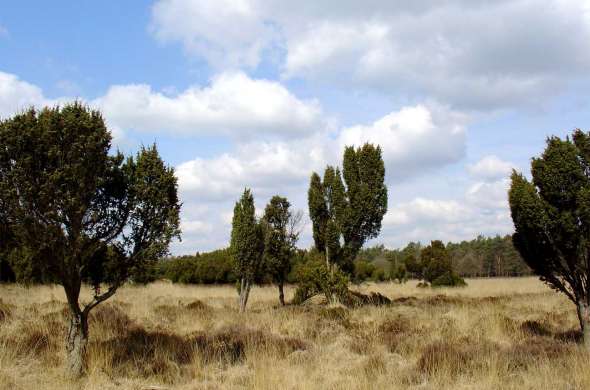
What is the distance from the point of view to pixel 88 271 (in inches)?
331

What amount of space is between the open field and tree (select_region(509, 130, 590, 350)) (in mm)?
1450

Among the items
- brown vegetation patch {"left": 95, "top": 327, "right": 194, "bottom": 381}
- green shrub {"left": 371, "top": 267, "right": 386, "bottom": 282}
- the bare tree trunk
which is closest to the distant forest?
green shrub {"left": 371, "top": 267, "right": 386, "bottom": 282}

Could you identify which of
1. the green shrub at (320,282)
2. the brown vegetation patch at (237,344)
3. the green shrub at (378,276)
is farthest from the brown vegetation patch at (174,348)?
the green shrub at (378,276)

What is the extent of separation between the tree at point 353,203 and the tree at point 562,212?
10932mm

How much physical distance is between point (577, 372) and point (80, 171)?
8056 mm

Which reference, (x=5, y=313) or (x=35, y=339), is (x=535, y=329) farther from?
(x=5, y=313)

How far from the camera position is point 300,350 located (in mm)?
9656

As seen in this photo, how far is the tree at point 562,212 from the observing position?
9859mm

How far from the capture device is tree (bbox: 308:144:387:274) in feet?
70.7

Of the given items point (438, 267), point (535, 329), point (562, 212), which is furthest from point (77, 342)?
point (438, 267)

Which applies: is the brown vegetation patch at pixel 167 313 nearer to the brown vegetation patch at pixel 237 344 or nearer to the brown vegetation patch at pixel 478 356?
the brown vegetation patch at pixel 237 344

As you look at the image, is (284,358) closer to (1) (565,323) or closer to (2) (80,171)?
(2) (80,171)

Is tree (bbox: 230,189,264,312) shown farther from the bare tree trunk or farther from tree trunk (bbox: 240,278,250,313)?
the bare tree trunk

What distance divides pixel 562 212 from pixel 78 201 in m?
9.35
